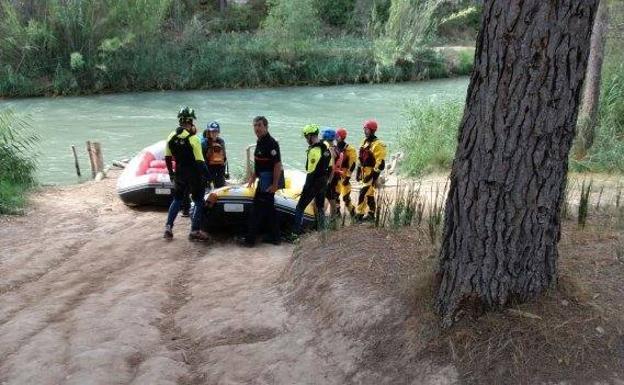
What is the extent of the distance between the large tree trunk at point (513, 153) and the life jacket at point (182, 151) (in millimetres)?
3991

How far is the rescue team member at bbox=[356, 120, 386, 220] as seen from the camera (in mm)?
7402

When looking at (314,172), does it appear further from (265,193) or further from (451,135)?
(451,135)

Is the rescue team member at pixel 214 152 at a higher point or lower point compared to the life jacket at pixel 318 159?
lower

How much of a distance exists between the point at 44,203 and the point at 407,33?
23294 millimetres

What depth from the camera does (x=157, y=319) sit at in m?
4.83

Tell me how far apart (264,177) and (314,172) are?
0.55 meters

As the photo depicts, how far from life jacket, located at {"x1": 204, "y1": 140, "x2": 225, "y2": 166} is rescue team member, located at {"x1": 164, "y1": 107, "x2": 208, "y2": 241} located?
1.66m

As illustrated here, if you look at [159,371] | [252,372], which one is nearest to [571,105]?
[252,372]

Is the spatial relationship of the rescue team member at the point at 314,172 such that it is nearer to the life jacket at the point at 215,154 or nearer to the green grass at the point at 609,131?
the life jacket at the point at 215,154

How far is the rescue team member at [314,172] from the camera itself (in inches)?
266

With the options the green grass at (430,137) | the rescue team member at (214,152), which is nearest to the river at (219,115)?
the green grass at (430,137)

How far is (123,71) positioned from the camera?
28609 millimetres

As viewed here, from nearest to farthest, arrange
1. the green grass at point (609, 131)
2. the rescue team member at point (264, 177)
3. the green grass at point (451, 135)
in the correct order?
the rescue team member at point (264, 177) → the green grass at point (609, 131) → the green grass at point (451, 135)

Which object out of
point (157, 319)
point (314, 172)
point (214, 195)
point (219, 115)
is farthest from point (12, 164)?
point (219, 115)
